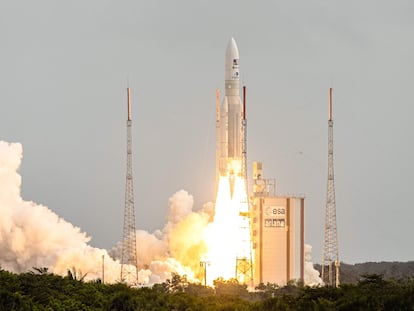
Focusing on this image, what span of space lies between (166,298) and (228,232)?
116ft

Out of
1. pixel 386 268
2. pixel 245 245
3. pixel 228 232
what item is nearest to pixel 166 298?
pixel 245 245

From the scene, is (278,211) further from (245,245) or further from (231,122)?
(231,122)

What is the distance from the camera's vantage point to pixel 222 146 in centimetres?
9781

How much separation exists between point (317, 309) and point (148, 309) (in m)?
8.03

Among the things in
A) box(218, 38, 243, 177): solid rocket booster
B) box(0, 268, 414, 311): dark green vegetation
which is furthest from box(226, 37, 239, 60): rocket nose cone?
box(0, 268, 414, 311): dark green vegetation

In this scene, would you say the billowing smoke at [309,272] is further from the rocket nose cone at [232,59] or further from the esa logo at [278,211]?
the rocket nose cone at [232,59]

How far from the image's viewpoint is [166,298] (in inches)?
2479

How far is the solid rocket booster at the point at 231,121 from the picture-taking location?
9619cm

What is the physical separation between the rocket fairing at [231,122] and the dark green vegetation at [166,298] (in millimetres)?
30359

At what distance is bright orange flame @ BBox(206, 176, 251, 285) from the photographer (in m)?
95.9

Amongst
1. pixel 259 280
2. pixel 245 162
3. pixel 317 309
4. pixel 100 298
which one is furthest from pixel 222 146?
pixel 317 309

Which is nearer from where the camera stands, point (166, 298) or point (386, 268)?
point (166, 298)

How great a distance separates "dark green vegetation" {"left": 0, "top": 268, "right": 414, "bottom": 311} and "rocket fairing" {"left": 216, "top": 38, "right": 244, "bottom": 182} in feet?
99.6

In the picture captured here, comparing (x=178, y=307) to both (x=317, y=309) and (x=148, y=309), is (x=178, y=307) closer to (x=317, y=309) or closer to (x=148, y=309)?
(x=148, y=309)
